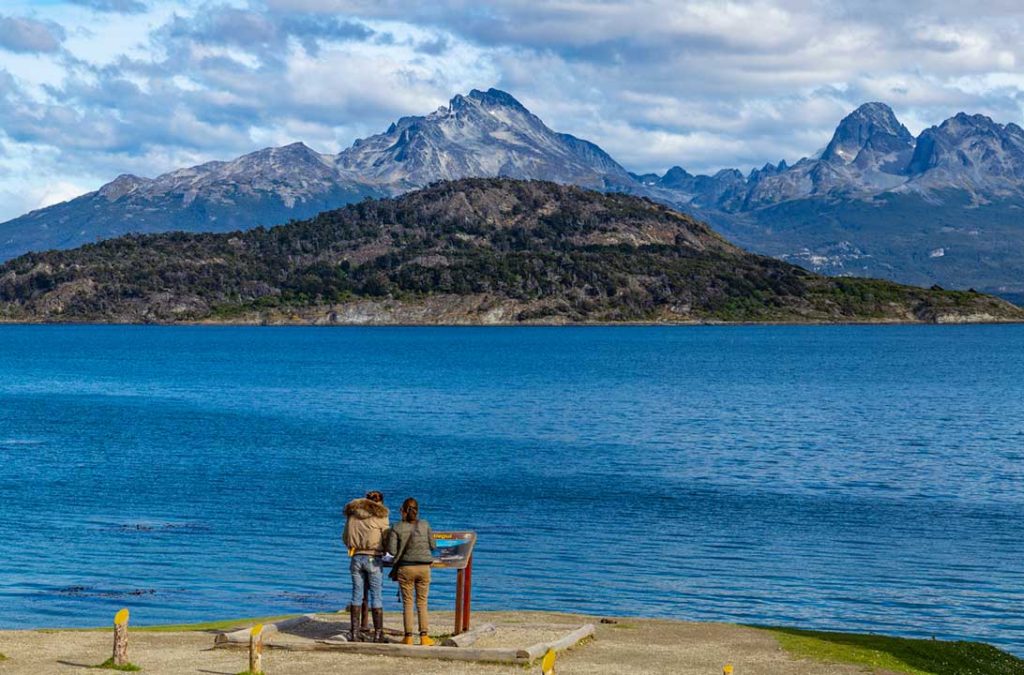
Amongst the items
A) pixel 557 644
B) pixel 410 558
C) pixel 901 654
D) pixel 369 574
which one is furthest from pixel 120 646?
pixel 901 654

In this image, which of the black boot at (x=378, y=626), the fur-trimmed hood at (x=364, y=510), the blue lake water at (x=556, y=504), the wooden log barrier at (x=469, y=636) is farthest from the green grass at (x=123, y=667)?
the blue lake water at (x=556, y=504)

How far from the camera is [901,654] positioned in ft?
110

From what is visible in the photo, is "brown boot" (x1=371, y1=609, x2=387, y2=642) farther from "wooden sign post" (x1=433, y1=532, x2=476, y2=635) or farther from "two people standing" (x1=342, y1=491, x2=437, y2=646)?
"wooden sign post" (x1=433, y1=532, x2=476, y2=635)

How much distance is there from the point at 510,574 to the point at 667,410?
82.0m

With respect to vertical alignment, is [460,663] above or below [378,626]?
below

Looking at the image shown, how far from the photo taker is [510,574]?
5122cm

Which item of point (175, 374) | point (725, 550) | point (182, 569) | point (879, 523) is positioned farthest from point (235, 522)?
point (175, 374)

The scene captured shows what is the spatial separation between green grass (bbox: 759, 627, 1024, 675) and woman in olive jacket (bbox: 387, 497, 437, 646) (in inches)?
363

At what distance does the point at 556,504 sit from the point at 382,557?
38.1 meters

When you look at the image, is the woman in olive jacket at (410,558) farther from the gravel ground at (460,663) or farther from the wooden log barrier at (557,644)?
the wooden log barrier at (557,644)

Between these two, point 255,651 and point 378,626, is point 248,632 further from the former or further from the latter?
point 255,651

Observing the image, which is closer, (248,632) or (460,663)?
(460,663)

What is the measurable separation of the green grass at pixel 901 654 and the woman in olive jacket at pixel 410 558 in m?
9.23

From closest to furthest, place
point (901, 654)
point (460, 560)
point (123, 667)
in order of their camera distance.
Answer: point (123, 667) < point (460, 560) < point (901, 654)
